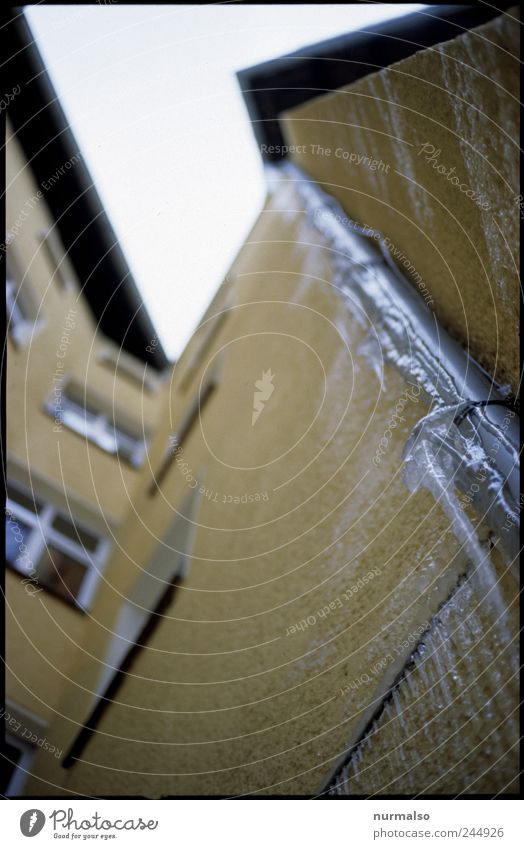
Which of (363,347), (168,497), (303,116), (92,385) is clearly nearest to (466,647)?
(363,347)

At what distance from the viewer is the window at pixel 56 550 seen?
1355mm

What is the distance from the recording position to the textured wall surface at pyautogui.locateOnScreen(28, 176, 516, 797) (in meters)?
0.56

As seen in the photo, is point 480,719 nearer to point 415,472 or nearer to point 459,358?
point 415,472

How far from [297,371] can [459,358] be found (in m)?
0.48

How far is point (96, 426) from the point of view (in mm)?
1929

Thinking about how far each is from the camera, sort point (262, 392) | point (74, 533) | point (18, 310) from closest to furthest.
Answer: point (262, 392) < point (18, 310) < point (74, 533)

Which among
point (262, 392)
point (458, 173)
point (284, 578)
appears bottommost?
point (284, 578)

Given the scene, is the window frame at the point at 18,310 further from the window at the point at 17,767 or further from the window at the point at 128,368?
the window at the point at 17,767

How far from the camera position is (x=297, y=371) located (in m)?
1.05

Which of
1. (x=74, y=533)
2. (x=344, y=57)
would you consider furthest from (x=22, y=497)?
(x=344, y=57)

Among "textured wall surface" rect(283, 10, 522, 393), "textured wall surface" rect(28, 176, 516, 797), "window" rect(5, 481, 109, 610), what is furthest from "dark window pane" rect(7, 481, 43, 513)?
"textured wall surface" rect(283, 10, 522, 393)

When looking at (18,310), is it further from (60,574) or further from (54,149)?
(60,574)
